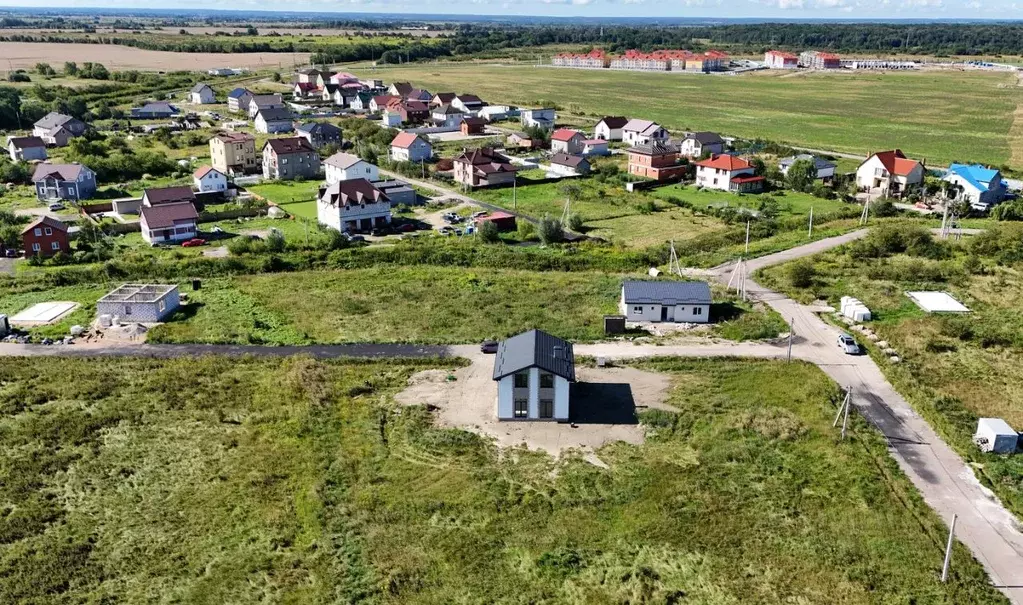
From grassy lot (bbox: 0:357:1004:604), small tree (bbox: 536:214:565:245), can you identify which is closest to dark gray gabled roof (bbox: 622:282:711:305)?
grassy lot (bbox: 0:357:1004:604)

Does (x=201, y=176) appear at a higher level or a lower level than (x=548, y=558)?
higher

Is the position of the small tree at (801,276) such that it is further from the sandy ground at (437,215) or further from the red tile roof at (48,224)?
the red tile roof at (48,224)

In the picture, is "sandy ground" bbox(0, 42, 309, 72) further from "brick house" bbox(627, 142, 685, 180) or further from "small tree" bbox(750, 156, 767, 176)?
"small tree" bbox(750, 156, 767, 176)

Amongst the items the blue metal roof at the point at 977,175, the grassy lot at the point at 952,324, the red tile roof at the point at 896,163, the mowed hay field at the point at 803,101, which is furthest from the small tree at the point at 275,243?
the mowed hay field at the point at 803,101

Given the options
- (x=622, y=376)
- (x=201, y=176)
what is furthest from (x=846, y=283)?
(x=201, y=176)

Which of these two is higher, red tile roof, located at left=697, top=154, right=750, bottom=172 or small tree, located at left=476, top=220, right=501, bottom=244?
red tile roof, located at left=697, top=154, right=750, bottom=172

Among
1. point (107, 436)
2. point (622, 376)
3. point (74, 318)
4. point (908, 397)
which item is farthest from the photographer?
point (74, 318)

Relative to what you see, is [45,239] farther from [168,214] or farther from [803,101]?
[803,101]

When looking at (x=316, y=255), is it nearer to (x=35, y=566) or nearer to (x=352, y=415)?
(x=352, y=415)
